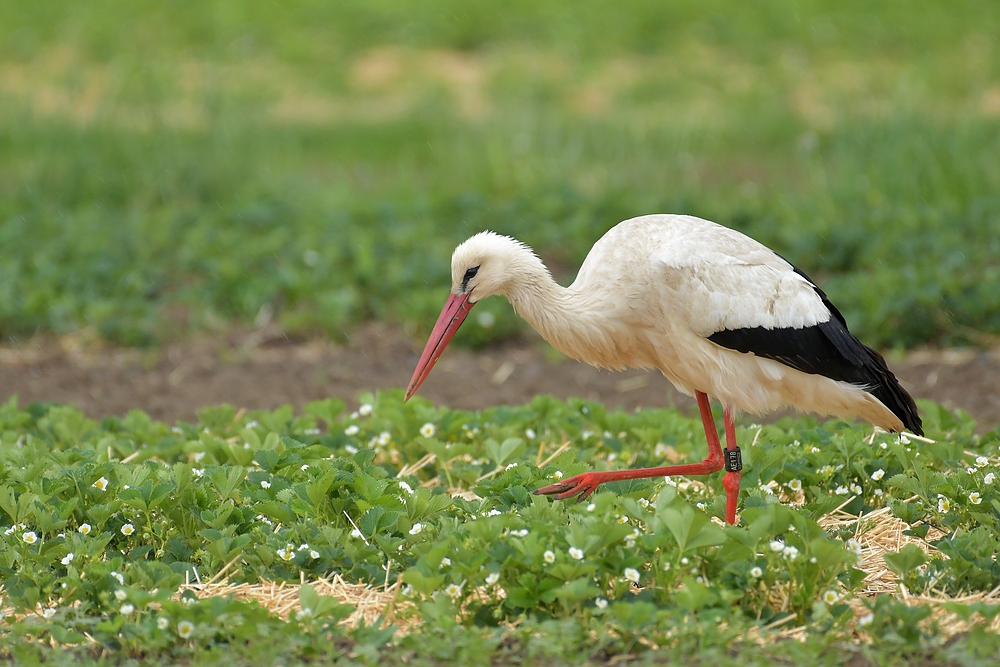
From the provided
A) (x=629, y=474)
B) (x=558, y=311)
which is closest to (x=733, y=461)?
(x=629, y=474)

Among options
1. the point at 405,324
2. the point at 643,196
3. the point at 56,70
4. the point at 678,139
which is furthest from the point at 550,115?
the point at 56,70

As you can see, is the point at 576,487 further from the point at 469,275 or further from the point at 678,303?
the point at 469,275

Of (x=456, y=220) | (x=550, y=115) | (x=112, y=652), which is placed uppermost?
(x=550, y=115)

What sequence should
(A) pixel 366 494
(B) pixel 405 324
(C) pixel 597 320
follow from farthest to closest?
(B) pixel 405 324
(C) pixel 597 320
(A) pixel 366 494

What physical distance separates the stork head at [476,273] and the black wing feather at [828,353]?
30.5 inches

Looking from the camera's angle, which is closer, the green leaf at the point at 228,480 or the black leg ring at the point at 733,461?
the green leaf at the point at 228,480

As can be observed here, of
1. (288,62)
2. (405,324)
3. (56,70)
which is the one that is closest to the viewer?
(405,324)

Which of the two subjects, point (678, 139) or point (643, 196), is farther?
point (678, 139)

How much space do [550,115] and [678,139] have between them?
1.39 meters

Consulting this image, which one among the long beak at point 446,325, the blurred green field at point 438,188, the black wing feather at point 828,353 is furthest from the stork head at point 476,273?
the blurred green field at point 438,188

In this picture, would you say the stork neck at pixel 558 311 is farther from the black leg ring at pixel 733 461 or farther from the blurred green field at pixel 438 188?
the blurred green field at pixel 438 188

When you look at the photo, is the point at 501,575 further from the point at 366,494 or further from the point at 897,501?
the point at 897,501

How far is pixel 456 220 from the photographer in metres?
8.43

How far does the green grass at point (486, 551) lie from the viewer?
9.31ft
